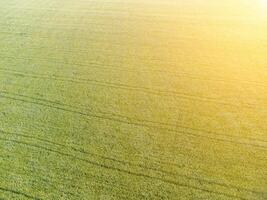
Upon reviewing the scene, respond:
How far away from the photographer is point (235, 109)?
7.62ft

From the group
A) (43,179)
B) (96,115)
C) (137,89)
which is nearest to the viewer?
(43,179)

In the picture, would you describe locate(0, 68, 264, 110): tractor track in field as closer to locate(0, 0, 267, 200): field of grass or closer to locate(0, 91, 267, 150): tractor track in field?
locate(0, 0, 267, 200): field of grass

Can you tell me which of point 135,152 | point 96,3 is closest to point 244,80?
point 135,152

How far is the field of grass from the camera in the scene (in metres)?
1.81

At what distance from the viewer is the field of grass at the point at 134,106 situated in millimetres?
1812

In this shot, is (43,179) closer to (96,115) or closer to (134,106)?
(96,115)

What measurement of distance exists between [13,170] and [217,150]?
50.4 inches

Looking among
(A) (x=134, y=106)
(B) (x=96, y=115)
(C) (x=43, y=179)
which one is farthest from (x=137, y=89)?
(C) (x=43, y=179)

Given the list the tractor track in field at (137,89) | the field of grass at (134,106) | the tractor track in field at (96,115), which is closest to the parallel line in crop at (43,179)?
the field of grass at (134,106)

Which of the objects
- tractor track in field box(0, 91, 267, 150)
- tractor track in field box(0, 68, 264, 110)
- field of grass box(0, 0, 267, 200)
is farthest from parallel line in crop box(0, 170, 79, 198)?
tractor track in field box(0, 68, 264, 110)

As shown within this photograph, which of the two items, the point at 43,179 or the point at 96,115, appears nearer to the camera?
the point at 43,179

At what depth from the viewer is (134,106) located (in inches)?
94.1

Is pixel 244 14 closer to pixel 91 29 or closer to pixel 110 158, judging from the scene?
pixel 91 29

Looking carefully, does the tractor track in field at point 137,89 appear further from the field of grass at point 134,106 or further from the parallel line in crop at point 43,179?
the parallel line in crop at point 43,179
